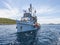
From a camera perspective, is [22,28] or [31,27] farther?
[31,27]

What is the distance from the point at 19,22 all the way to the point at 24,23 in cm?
258

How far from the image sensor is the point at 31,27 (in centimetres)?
9244

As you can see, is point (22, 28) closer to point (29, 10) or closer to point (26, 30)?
point (26, 30)

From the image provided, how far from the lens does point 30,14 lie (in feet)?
347

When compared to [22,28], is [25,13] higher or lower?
higher

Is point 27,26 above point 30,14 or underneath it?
underneath

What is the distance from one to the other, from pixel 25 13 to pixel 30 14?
574 centimetres

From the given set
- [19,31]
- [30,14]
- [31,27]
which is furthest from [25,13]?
[19,31]

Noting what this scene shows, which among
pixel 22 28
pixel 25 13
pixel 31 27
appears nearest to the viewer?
pixel 22 28

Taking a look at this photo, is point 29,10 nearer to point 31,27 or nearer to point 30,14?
point 30,14

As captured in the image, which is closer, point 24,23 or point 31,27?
point 24,23

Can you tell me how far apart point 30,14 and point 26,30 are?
69.1 ft

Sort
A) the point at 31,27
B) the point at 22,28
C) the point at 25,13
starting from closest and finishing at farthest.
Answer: the point at 22,28 → the point at 31,27 → the point at 25,13

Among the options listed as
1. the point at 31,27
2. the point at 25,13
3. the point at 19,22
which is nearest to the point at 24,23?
the point at 19,22
